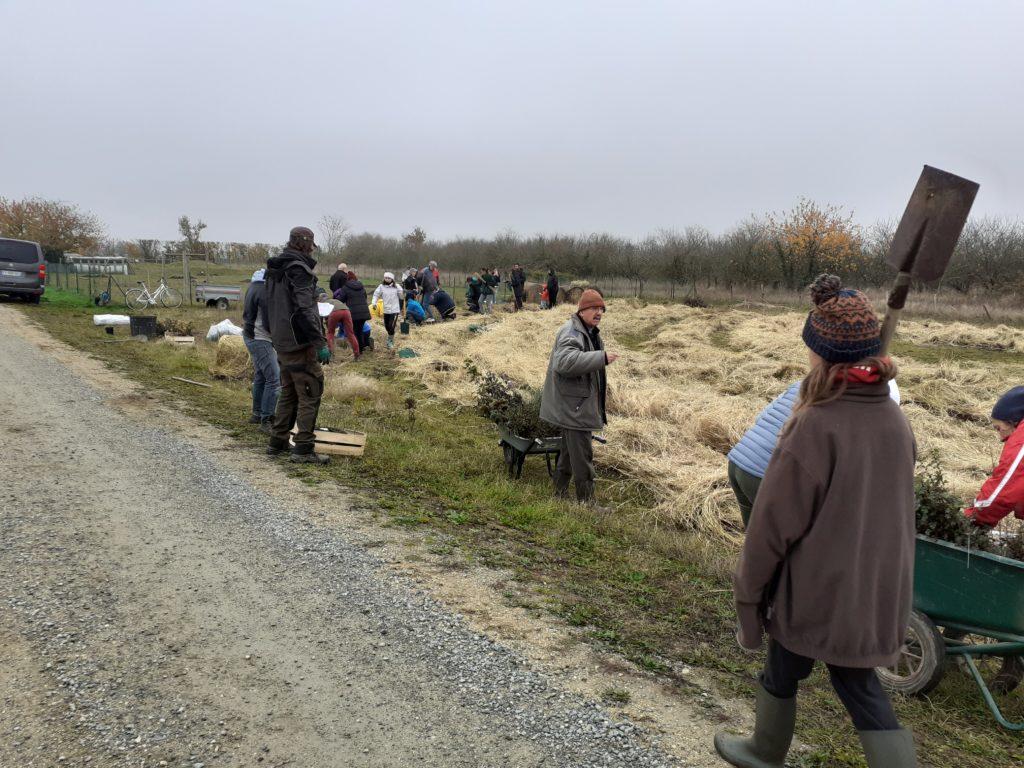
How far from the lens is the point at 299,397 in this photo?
6422 mm

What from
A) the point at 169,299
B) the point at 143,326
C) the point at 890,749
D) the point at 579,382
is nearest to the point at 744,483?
the point at 890,749

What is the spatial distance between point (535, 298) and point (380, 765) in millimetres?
29376

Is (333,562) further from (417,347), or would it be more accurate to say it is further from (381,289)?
(381,289)

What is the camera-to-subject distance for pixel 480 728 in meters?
2.78

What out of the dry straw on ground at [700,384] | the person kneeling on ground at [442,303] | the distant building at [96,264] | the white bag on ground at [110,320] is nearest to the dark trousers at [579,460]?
the dry straw on ground at [700,384]

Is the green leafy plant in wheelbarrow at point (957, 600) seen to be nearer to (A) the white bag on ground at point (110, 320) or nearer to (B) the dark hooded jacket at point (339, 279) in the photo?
(B) the dark hooded jacket at point (339, 279)

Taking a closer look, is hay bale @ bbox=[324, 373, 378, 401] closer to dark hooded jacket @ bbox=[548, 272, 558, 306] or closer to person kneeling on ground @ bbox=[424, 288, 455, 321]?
person kneeling on ground @ bbox=[424, 288, 455, 321]

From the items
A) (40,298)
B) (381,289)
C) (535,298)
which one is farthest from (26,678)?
(535,298)

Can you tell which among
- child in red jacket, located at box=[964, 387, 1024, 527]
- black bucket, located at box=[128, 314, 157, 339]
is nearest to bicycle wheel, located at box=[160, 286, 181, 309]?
black bucket, located at box=[128, 314, 157, 339]

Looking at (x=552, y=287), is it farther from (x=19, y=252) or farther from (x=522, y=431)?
(x=522, y=431)

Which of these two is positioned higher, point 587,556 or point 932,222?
point 932,222

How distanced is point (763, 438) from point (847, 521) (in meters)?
1.24

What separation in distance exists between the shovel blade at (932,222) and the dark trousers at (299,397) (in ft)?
15.6

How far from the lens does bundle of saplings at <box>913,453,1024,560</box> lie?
Answer: 3277mm
